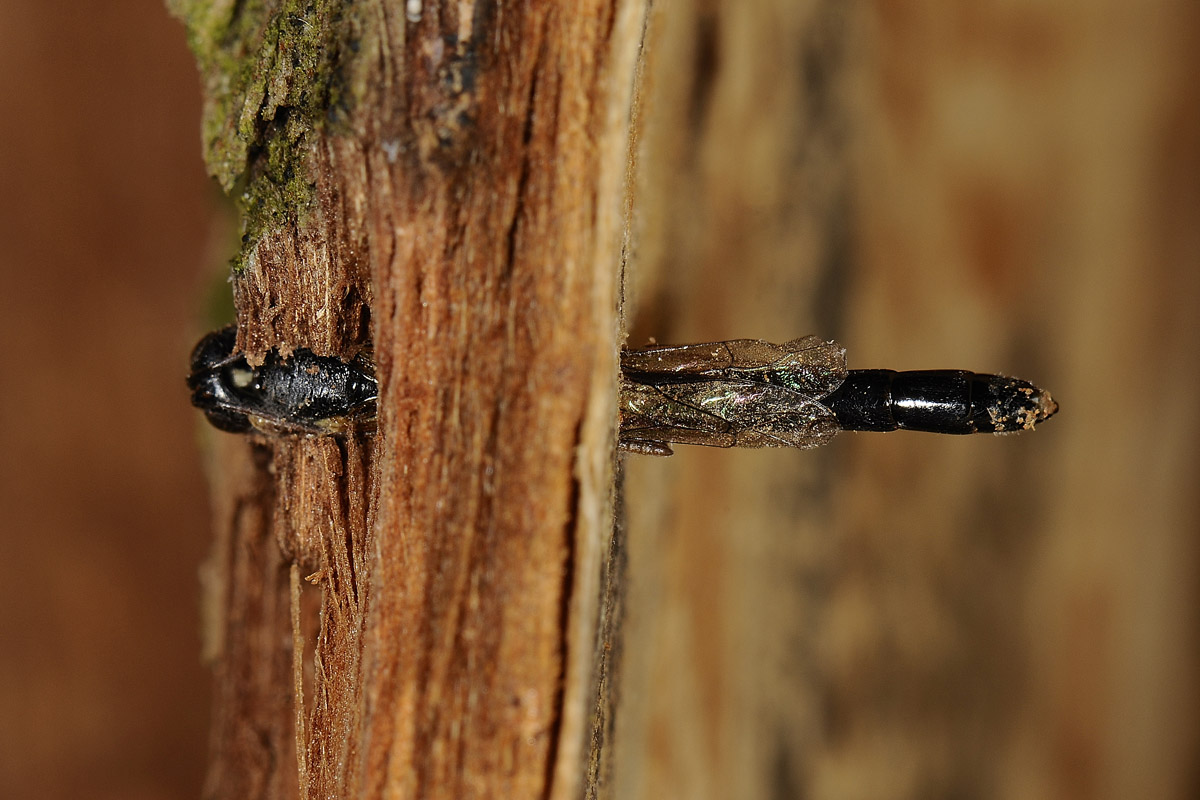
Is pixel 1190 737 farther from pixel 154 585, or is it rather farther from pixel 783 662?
pixel 154 585

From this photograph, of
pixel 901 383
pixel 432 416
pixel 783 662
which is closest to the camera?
pixel 432 416

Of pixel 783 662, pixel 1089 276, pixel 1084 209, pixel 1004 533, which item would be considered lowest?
pixel 783 662

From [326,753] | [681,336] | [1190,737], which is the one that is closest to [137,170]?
[681,336]

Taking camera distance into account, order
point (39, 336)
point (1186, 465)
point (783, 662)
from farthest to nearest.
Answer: point (1186, 465) < point (39, 336) < point (783, 662)

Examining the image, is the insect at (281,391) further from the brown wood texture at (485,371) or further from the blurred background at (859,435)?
the blurred background at (859,435)

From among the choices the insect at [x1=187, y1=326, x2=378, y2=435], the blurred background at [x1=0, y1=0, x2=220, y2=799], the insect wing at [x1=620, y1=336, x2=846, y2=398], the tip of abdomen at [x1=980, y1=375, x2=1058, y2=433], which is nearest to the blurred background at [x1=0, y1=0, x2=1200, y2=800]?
the blurred background at [x1=0, y1=0, x2=220, y2=799]

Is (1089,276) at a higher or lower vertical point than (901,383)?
higher

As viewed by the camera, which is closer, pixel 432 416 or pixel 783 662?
pixel 432 416
